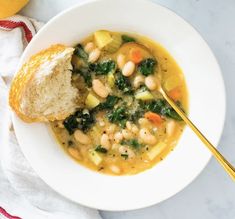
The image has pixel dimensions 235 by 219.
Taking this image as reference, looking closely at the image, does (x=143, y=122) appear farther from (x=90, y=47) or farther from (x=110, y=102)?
(x=90, y=47)

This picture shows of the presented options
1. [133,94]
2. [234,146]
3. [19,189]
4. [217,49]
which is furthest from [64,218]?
[217,49]

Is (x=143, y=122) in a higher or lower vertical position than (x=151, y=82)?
lower

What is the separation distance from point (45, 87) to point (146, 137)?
18.8 inches

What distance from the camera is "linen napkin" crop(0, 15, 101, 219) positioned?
280 cm

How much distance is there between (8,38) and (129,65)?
59 cm

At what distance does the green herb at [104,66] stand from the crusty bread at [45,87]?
0.11 metres

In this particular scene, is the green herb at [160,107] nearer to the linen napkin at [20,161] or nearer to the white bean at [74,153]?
the white bean at [74,153]

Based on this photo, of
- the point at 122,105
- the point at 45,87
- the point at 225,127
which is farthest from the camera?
the point at 225,127

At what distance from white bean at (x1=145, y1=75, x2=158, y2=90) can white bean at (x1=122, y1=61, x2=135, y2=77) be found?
7 centimetres

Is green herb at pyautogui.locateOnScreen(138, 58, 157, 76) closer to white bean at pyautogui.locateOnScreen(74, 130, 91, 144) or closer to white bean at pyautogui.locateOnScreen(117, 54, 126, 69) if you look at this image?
white bean at pyautogui.locateOnScreen(117, 54, 126, 69)

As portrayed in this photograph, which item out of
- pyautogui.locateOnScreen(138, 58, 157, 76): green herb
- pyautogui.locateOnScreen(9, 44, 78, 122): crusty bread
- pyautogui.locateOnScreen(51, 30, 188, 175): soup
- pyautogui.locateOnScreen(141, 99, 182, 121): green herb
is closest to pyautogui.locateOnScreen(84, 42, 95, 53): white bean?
pyautogui.locateOnScreen(51, 30, 188, 175): soup

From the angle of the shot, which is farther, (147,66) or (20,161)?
(20,161)

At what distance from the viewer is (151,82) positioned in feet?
8.61

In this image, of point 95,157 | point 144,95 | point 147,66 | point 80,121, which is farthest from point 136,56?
point 95,157
